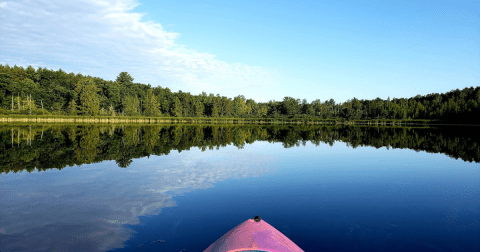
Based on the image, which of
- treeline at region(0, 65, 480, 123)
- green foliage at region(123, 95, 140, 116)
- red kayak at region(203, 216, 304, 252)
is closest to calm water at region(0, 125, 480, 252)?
red kayak at region(203, 216, 304, 252)

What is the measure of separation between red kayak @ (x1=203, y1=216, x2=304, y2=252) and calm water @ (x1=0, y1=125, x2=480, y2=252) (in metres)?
1.59

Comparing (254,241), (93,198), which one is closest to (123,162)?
(93,198)

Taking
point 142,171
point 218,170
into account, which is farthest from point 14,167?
point 218,170

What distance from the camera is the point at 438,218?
8312mm

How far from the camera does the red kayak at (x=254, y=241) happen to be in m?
4.27

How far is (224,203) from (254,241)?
4912 millimetres

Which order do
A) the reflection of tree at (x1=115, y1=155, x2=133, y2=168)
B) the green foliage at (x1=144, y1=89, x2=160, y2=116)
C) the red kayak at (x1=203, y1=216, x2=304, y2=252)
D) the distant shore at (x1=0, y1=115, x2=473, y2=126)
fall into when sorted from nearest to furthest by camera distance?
the red kayak at (x1=203, y1=216, x2=304, y2=252) < the reflection of tree at (x1=115, y1=155, x2=133, y2=168) < the distant shore at (x1=0, y1=115, x2=473, y2=126) < the green foliage at (x1=144, y1=89, x2=160, y2=116)

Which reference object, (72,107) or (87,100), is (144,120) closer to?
(87,100)

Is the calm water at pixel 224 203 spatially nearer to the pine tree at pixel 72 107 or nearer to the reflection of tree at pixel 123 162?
the reflection of tree at pixel 123 162

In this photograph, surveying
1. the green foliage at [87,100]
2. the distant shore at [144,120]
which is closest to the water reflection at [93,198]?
the distant shore at [144,120]

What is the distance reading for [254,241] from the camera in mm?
4414

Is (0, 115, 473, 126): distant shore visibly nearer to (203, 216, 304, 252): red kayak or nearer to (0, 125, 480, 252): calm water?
(0, 125, 480, 252): calm water

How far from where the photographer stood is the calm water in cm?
655

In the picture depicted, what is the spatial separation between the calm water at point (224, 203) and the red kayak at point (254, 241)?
5.23 ft
